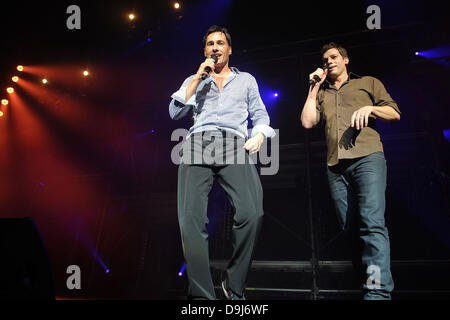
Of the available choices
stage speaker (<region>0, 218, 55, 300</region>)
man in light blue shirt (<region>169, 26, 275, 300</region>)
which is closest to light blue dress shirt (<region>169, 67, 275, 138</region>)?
man in light blue shirt (<region>169, 26, 275, 300</region>)

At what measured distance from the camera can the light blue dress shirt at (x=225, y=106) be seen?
7.43 ft

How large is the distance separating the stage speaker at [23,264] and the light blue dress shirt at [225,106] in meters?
1.13

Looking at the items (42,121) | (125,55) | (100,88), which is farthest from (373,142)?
(42,121)

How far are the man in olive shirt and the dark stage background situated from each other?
162 cm

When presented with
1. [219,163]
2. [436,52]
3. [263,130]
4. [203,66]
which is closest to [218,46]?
[203,66]

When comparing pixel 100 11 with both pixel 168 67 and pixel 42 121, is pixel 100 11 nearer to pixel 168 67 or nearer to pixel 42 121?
pixel 168 67

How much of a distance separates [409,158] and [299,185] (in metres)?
1.45

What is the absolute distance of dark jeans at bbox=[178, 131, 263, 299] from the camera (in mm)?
1970

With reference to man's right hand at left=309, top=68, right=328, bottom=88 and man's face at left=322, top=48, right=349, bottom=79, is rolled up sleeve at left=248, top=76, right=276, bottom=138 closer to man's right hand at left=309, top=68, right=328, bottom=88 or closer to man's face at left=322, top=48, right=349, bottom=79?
man's right hand at left=309, top=68, right=328, bottom=88

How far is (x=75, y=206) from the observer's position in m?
6.01

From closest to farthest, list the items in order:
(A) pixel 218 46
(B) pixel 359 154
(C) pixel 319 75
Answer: (B) pixel 359 154
(A) pixel 218 46
(C) pixel 319 75

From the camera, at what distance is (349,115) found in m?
2.47

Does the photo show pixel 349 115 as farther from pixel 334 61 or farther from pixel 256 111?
pixel 256 111

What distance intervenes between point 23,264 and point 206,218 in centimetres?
105
